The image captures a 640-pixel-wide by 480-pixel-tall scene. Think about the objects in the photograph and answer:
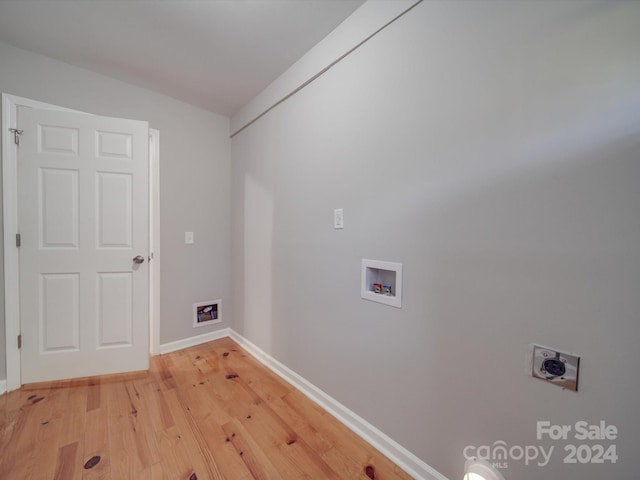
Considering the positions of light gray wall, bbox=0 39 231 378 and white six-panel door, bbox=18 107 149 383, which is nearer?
white six-panel door, bbox=18 107 149 383

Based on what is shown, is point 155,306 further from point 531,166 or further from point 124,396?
point 531,166

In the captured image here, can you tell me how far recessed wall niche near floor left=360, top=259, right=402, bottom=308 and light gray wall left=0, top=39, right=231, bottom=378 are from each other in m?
1.93

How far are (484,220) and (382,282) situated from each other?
0.60m

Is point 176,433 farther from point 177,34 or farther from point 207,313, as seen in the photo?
point 177,34

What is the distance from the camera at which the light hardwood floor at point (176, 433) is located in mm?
1196

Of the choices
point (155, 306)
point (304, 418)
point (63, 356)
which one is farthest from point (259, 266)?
point (63, 356)

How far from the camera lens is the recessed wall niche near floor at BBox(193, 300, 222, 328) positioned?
2.60 metres

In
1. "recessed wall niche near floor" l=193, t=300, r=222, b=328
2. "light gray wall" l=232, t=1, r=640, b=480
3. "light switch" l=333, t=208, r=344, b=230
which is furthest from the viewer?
"recessed wall niche near floor" l=193, t=300, r=222, b=328

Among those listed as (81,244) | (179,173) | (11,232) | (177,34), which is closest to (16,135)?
(11,232)

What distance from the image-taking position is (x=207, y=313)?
2689 millimetres

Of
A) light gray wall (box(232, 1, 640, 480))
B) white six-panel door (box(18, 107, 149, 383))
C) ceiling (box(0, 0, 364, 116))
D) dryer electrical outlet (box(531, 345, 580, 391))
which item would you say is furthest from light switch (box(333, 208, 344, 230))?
white six-panel door (box(18, 107, 149, 383))

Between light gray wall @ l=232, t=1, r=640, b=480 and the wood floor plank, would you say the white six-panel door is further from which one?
light gray wall @ l=232, t=1, r=640, b=480

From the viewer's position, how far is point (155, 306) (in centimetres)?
236

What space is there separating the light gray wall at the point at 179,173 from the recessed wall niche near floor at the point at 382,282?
193cm
